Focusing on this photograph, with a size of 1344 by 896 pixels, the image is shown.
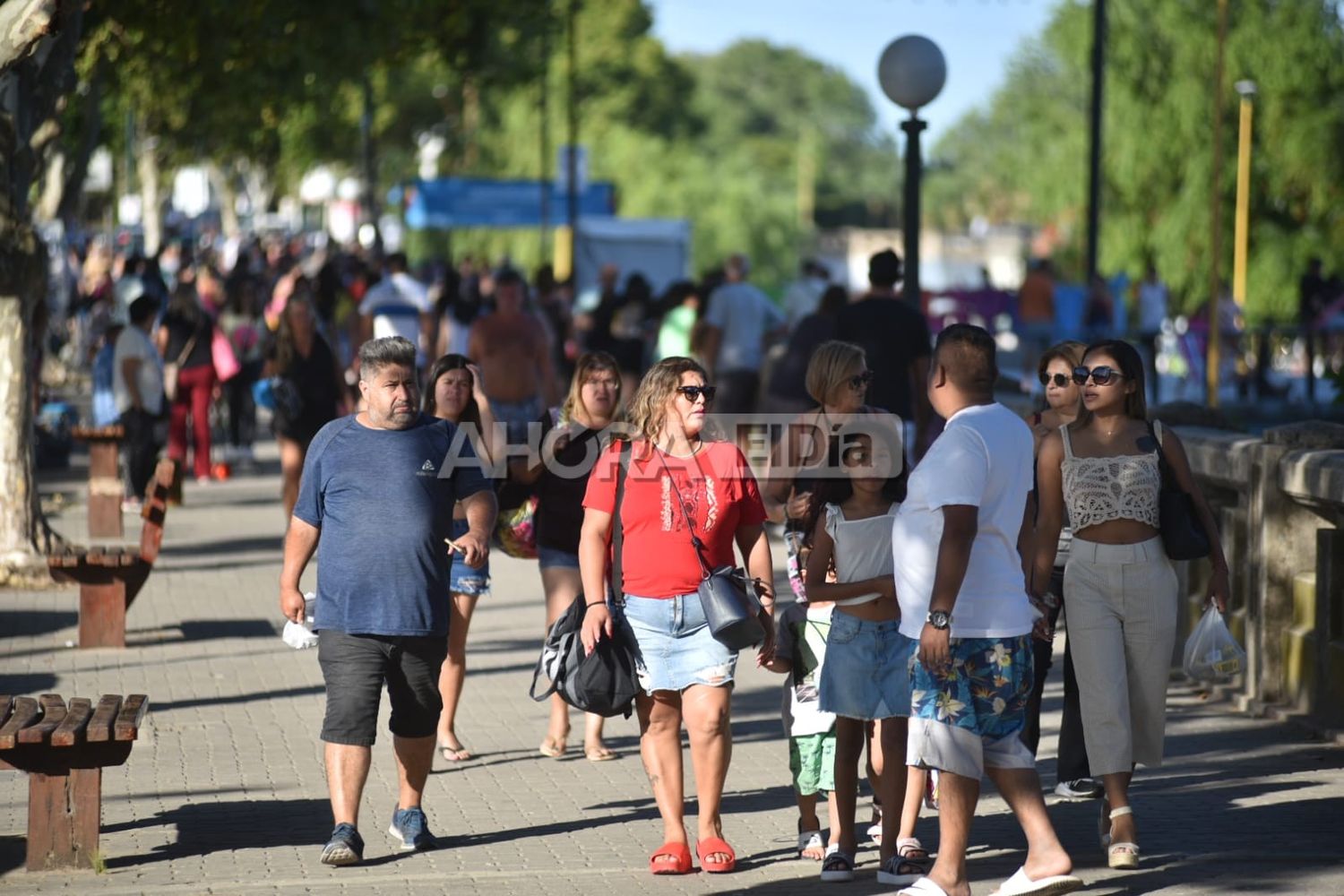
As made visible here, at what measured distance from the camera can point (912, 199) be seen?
41.3 ft

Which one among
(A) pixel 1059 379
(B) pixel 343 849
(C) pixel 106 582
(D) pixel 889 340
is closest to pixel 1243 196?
(D) pixel 889 340

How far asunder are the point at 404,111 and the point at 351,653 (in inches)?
2393

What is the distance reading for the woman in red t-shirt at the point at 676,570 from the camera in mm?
6762

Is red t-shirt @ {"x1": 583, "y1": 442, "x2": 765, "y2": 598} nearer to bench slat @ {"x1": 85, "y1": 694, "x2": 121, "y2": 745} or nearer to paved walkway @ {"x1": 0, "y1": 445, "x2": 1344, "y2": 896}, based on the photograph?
paved walkway @ {"x1": 0, "y1": 445, "x2": 1344, "y2": 896}

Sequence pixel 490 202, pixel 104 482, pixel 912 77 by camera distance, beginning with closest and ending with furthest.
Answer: pixel 912 77 < pixel 104 482 < pixel 490 202

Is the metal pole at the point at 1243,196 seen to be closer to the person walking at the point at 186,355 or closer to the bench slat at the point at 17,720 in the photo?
the person walking at the point at 186,355

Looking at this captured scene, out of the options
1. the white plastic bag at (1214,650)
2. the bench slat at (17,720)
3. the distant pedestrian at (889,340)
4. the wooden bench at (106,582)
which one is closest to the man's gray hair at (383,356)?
the bench slat at (17,720)

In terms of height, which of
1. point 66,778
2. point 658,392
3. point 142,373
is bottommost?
point 66,778

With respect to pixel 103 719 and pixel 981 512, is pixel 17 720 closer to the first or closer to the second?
pixel 103 719

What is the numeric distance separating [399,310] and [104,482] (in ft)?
12.0

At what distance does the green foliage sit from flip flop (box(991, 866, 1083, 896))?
4180 cm

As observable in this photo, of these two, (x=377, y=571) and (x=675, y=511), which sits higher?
(x=675, y=511)

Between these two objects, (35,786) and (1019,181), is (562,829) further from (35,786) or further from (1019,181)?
(1019,181)

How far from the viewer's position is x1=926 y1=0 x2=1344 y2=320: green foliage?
46.6 m
